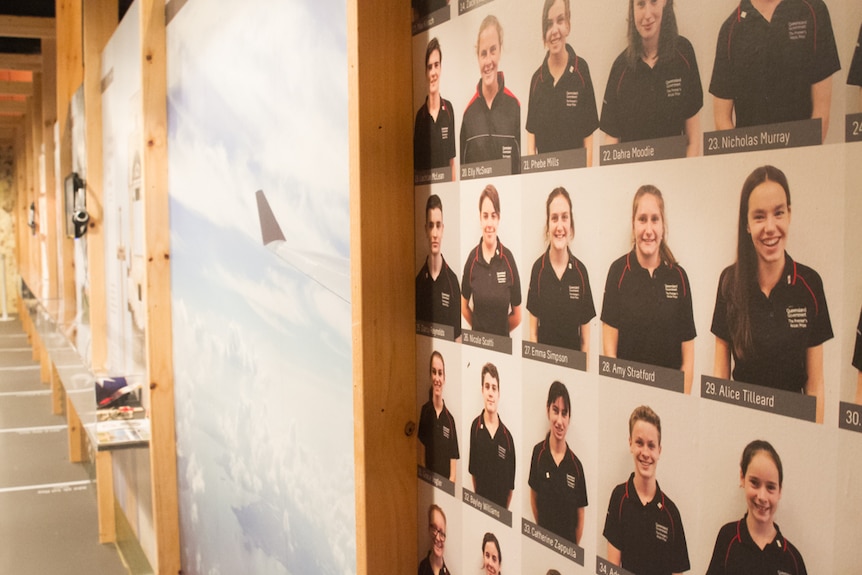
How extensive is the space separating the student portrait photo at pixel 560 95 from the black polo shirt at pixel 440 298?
29 cm

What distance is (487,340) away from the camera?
1260 millimetres

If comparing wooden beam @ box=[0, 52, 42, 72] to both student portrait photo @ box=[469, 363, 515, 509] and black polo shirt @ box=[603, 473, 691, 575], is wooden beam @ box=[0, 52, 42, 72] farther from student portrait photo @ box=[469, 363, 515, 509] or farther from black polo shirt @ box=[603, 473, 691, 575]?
black polo shirt @ box=[603, 473, 691, 575]

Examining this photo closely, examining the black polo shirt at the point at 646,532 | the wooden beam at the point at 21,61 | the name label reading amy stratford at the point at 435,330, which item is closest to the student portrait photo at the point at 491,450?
the name label reading amy stratford at the point at 435,330

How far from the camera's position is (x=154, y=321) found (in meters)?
2.99

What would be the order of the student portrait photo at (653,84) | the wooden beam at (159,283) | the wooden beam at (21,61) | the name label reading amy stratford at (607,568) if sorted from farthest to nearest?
1. the wooden beam at (21,61)
2. the wooden beam at (159,283)
3. the name label reading amy stratford at (607,568)
4. the student portrait photo at (653,84)

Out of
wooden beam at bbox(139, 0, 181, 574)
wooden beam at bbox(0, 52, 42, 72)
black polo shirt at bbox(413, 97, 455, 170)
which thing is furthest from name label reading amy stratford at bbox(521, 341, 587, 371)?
wooden beam at bbox(0, 52, 42, 72)

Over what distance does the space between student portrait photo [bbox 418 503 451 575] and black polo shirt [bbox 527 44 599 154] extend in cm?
66

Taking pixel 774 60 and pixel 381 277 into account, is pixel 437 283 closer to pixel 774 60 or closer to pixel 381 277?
pixel 381 277

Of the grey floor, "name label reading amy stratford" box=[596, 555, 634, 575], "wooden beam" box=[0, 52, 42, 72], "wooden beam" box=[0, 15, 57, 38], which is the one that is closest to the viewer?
"name label reading amy stratford" box=[596, 555, 634, 575]

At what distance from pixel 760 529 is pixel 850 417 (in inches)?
6.4

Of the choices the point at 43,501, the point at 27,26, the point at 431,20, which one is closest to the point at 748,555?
the point at 431,20

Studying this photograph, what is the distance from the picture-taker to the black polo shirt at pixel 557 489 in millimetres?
1095

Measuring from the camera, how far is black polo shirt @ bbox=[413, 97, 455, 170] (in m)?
1.32

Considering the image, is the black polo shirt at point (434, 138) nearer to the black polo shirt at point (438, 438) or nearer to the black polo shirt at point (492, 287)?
the black polo shirt at point (492, 287)
